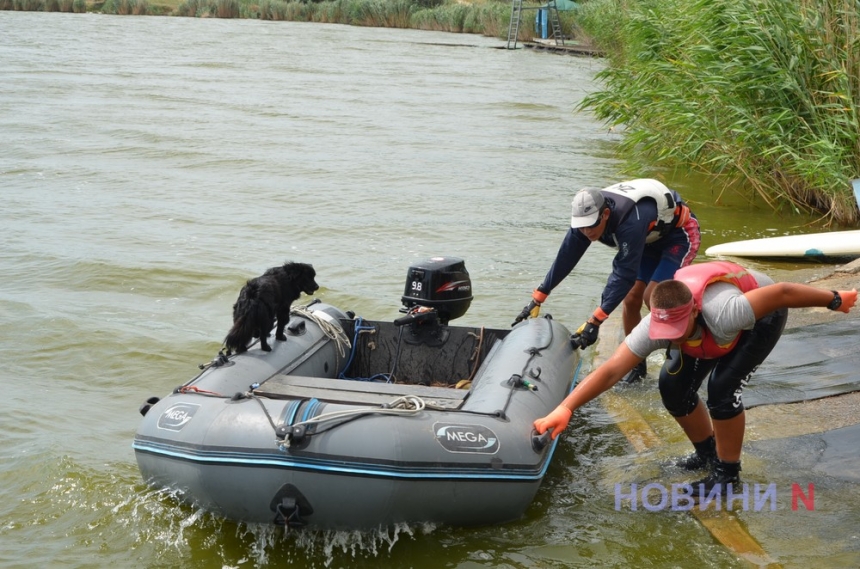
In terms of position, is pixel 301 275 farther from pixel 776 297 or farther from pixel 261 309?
pixel 776 297

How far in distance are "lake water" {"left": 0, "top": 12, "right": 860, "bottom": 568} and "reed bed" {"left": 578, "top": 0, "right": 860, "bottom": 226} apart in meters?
0.87

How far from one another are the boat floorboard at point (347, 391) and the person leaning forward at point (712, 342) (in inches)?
39.6

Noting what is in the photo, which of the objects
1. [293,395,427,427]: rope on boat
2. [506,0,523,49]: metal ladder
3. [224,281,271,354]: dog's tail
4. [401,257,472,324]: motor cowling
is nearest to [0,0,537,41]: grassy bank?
[506,0,523,49]: metal ladder

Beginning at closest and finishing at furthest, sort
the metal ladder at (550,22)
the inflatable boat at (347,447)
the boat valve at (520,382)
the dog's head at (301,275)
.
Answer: the inflatable boat at (347,447), the boat valve at (520,382), the dog's head at (301,275), the metal ladder at (550,22)

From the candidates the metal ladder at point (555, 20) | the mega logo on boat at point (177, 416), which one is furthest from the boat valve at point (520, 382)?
the metal ladder at point (555, 20)

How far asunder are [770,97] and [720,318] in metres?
6.64

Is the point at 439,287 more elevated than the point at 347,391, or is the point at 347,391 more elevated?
the point at 439,287

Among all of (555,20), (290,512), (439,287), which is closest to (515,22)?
(555,20)

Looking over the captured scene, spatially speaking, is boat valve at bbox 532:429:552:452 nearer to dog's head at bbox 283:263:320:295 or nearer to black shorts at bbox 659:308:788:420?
black shorts at bbox 659:308:788:420

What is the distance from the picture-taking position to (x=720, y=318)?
13.0 ft

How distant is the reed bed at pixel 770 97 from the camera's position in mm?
9102

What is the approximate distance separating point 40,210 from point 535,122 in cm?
1067

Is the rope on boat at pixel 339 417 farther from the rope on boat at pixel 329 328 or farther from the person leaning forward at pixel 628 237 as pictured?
the rope on boat at pixel 329 328

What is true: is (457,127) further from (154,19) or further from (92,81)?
(154,19)
